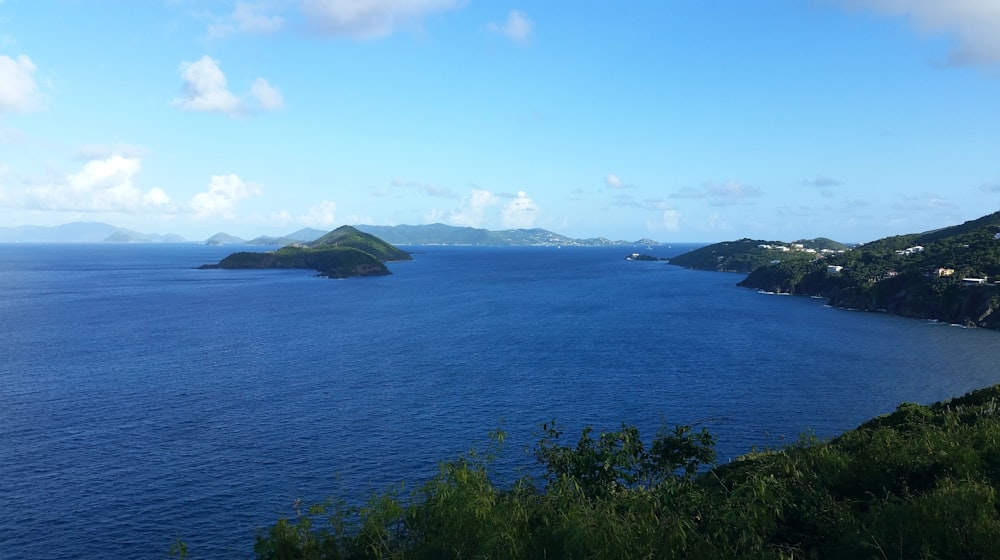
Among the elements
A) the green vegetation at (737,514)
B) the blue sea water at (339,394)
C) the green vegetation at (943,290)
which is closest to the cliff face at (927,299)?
the green vegetation at (943,290)

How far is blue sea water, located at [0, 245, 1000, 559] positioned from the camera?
54.2 metres

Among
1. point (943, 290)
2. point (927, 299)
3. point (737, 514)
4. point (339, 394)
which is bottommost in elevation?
point (339, 394)

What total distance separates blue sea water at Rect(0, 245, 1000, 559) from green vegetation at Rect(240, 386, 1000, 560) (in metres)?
18.5

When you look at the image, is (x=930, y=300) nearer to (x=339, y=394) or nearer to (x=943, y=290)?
(x=943, y=290)

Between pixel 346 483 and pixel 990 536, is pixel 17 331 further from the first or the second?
pixel 990 536

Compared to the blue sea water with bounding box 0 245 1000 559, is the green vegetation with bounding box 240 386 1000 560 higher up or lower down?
→ higher up

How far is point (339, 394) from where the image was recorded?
87688 mm

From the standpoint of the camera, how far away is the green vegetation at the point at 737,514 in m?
21.7

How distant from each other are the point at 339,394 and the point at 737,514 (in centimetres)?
7090

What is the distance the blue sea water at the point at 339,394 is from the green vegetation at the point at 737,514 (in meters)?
18.5

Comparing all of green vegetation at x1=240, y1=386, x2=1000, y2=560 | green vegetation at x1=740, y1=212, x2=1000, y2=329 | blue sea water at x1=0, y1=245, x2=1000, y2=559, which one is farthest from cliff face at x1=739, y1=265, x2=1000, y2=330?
green vegetation at x1=240, y1=386, x2=1000, y2=560

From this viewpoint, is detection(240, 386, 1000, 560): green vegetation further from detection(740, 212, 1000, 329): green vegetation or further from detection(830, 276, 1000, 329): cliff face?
detection(740, 212, 1000, 329): green vegetation

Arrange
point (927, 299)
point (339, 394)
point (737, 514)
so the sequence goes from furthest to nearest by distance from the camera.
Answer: point (927, 299) → point (339, 394) → point (737, 514)

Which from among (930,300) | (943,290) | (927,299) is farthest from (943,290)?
(927,299)
